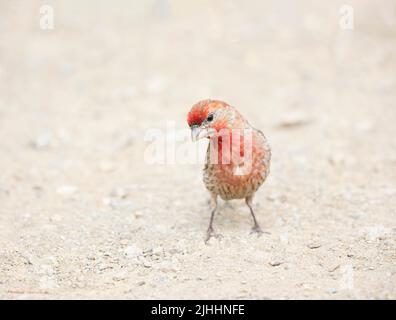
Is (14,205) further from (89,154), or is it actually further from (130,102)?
(130,102)

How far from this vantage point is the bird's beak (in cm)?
559

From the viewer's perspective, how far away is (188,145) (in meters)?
8.02

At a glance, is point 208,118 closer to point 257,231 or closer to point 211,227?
point 211,227

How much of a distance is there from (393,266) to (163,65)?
230 inches

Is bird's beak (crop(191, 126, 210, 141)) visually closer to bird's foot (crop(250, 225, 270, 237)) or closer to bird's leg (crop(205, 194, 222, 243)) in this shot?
bird's leg (crop(205, 194, 222, 243))

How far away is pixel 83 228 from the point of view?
6.08 m

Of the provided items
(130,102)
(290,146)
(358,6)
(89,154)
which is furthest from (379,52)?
(89,154)

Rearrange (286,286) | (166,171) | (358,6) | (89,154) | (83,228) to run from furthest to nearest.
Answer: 1. (358,6)
2. (89,154)
3. (166,171)
4. (83,228)
5. (286,286)

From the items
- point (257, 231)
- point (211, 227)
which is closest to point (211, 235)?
point (211, 227)

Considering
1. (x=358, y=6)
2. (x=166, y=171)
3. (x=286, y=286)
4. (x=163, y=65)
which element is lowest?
(x=286, y=286)

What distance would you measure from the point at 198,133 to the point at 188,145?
2.41 m

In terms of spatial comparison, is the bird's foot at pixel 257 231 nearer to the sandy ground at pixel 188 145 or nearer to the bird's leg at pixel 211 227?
the sandy ground at pixel 188 145

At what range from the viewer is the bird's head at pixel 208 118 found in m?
5.57

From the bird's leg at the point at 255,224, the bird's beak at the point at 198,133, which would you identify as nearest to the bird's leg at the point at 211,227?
the bird's leg at the point at 255,224
